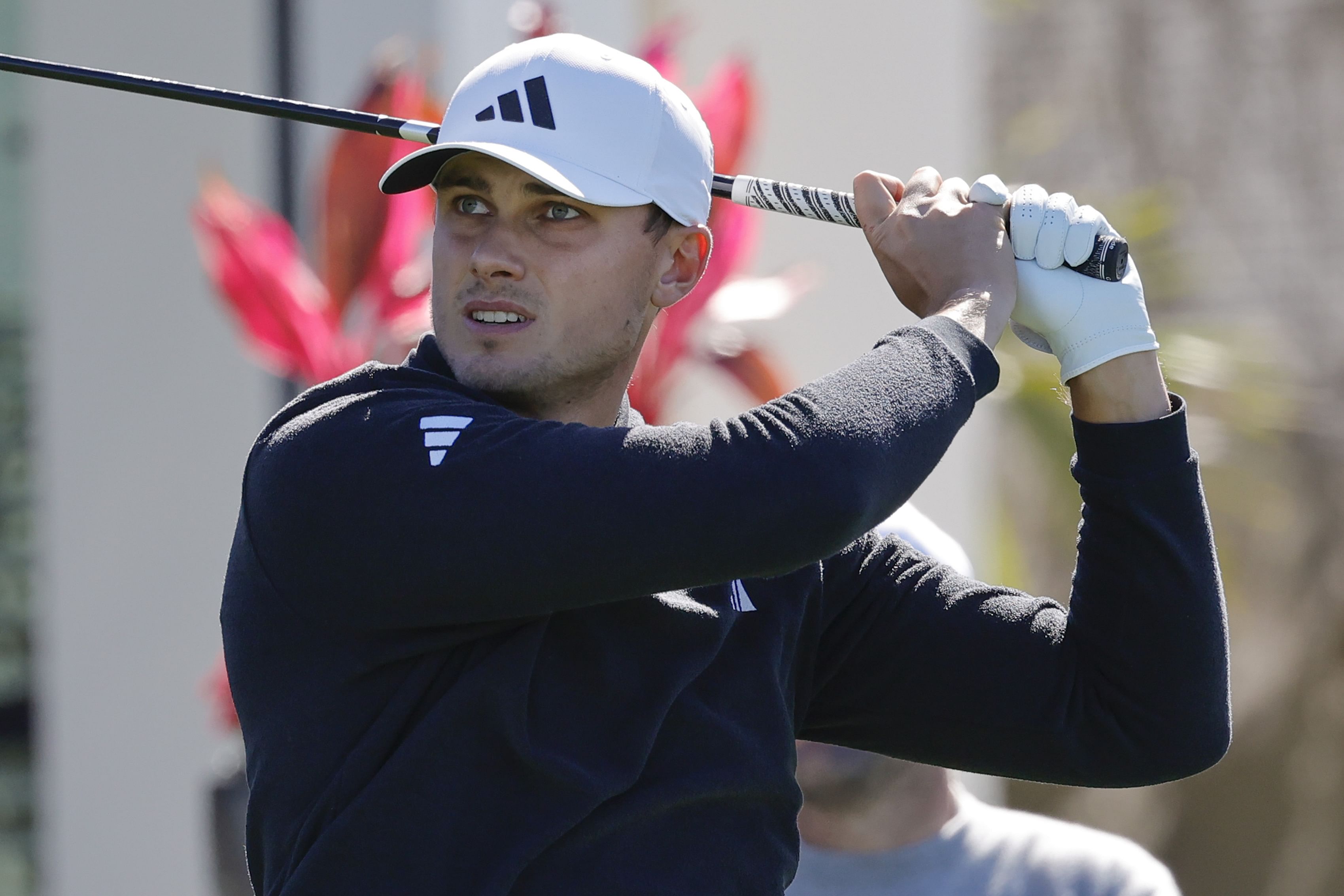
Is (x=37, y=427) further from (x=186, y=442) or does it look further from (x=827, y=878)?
(x=827, y=878)

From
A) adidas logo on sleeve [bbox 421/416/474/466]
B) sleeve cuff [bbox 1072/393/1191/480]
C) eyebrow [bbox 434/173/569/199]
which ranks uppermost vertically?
eyebrow [bbox 434/173/569/199]

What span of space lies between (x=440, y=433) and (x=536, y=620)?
21 centimetres

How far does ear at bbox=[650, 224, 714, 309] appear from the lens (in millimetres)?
2064

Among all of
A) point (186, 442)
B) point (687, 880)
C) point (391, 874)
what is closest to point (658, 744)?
point (687, 880)

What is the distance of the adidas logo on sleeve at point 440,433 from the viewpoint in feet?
5.38

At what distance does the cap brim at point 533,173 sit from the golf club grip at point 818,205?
0.22 meters

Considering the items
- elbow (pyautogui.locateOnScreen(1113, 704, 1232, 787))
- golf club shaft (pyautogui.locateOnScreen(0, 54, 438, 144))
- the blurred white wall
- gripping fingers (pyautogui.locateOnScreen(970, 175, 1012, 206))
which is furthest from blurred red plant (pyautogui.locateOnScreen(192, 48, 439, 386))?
elbow (pyautogui.locateOnScreen(1113, 704, 1232, 787))

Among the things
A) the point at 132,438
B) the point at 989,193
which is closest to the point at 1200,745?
the point at 989,193

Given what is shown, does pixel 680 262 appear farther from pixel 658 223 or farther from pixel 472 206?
pixel 472 206

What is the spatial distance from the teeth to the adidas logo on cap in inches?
7.9

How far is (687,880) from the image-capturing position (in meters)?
1.72

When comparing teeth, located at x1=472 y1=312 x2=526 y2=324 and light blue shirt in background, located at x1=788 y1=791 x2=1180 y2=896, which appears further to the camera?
light blue shirt in background, located at x1=788 y1=791 x2=1180 y2=896

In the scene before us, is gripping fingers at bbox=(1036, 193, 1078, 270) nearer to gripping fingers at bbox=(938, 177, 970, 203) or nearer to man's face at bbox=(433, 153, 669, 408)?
gripping fingers at bbox=(938, 177, 970, 203)

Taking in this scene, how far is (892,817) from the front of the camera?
2.78 metres
